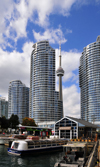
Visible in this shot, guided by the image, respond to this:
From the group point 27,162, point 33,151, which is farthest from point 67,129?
point 27,162

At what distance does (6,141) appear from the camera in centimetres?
7662

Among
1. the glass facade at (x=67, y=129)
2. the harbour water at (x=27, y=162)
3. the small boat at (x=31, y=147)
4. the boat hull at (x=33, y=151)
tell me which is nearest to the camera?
the harbour water at (x=27, y=162)

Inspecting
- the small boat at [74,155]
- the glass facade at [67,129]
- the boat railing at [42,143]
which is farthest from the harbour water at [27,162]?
the glass facade at [67,129]

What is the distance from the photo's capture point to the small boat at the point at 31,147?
5138 centimetres

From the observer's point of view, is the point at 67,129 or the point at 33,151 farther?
the point at 67,129

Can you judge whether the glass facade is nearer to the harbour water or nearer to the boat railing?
the boat railing

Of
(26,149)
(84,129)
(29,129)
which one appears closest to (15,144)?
(26,149)

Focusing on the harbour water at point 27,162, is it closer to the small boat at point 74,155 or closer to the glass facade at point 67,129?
the small boat at point 74,155

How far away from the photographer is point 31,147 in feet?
178

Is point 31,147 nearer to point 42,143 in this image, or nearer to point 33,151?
point 33,151

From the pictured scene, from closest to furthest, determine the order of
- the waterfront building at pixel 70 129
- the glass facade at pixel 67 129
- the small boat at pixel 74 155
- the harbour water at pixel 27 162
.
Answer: the small boat at pixel 74 155, the harbour water at pixel 27 162, the waterfront building at pixel 70 129, the glass facade at pixel 67 129

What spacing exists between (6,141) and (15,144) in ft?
81.5

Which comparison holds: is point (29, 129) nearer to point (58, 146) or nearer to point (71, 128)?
point (71, 128)

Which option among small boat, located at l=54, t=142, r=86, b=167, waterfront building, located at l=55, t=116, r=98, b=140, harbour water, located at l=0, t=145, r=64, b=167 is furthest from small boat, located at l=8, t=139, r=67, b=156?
waterfront building, located at l=55, t=116, r=98, b=140
